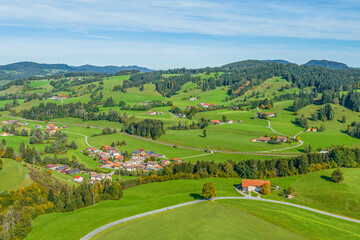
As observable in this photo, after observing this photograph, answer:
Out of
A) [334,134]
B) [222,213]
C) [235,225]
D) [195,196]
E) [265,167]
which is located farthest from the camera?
[334,134]

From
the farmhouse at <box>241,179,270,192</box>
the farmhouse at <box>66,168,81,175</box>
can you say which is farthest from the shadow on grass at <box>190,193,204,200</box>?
the farmhouse at <box>66,168,81,175</box>

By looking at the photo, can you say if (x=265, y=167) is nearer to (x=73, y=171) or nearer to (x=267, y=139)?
(x=267, y=139)

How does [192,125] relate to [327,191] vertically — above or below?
above

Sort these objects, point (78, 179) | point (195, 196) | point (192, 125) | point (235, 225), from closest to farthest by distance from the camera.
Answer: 1. point (235, 225)
2. point (195, 196)
3. point (78, 179)
4. point (192, 125)

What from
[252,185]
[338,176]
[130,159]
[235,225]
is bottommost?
[130,159]

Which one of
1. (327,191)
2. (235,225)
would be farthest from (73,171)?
(327,191)


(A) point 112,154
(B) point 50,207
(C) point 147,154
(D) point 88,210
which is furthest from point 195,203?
(A) point 112,154

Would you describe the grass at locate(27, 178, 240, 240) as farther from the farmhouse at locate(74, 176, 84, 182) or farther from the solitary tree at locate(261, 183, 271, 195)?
the farmhouse at locate(74, 176, 84, 182)

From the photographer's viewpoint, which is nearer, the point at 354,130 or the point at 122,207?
the point at 122,207
